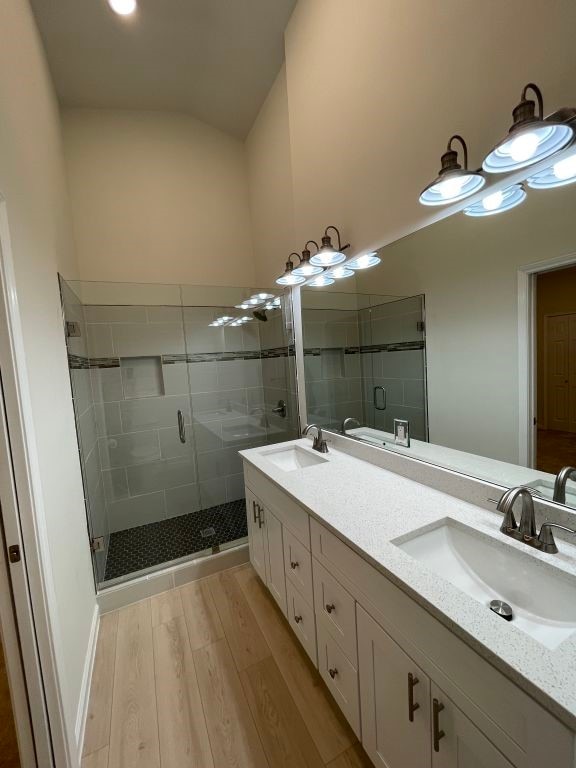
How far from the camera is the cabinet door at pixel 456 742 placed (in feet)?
2.28

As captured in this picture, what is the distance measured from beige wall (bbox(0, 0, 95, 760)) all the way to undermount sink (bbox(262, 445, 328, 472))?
1.14 m

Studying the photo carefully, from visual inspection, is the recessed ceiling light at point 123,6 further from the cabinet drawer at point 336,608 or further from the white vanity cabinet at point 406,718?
the white vanity cabinet at point 406,718

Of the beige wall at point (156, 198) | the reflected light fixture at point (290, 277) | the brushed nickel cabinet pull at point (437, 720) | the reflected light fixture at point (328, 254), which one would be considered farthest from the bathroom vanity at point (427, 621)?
the beige wall at point (156, 198)

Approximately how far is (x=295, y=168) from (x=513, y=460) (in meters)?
2.26

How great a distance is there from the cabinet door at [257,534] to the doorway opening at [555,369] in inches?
56.1

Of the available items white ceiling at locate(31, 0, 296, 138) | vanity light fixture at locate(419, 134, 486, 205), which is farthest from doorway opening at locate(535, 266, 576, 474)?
white ceiling at locate(31, 0, 296, 138)

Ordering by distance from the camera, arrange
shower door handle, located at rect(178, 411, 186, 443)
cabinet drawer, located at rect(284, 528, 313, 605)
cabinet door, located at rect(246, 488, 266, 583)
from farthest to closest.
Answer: shower door handle, located at rect(178, 411, 186, 443), cabinet door, located at rect(246, 488, 266, 583), cabinet drawer, located at rect(284, 528, 313, 605)

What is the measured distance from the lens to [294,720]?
1341mm

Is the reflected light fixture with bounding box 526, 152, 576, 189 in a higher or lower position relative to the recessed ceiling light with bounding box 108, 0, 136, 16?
lower

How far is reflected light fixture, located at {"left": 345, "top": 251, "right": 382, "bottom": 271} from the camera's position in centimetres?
173

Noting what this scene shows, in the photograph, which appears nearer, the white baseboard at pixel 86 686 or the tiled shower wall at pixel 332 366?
the white baseboard at pixel 86 686

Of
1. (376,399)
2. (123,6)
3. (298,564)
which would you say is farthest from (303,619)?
(123,6)

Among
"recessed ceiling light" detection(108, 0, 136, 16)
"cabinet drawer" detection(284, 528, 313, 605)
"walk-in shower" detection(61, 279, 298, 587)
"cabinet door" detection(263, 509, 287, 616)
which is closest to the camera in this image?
"cabinet drawer" detection(284, 528, 313, 605)

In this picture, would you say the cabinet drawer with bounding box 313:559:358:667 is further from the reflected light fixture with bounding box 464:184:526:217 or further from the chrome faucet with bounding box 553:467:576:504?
the reflected light fixture with bounding box 464:184:526:217
